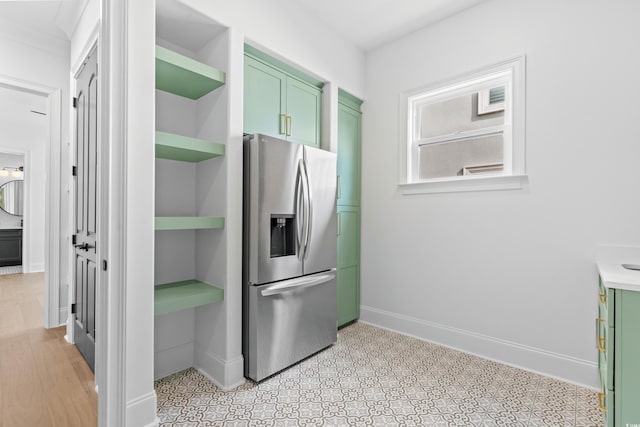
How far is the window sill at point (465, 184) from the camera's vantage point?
7.62 ft

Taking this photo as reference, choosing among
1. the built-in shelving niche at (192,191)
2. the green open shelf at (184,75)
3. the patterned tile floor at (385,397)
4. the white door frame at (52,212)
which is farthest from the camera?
the white door frame at (52,212)

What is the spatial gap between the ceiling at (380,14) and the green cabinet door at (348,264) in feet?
5.40

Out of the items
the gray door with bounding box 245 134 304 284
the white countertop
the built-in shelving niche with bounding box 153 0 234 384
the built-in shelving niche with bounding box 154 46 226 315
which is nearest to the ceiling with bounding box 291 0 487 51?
the built-in shelving niche with bounding box 153 0 234 384

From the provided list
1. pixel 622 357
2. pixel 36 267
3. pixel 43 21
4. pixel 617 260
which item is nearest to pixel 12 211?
pixel 36 267

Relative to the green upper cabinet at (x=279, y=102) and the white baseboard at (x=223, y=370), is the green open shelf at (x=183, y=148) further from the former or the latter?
the white baseboard at (x=223, y=370)

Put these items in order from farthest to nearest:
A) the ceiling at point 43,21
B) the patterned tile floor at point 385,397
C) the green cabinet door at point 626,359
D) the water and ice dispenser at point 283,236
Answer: the ceiling at point 43,21 → the water and ice dispenser at point 283,236 → the patterned tile floor at point 385,397 → the green cabinet door at point 626,359

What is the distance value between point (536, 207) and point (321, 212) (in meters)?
1.56

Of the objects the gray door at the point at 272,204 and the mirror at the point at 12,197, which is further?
the mirror at the point at 12,197

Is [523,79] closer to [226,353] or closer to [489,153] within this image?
[489,153]

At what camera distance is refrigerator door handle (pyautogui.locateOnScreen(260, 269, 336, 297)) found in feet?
6.78

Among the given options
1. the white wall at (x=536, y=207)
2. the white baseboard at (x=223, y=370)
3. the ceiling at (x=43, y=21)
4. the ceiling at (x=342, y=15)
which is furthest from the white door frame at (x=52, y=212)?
the white wall at (x=536, y=207)

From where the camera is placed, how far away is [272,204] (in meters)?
2.09

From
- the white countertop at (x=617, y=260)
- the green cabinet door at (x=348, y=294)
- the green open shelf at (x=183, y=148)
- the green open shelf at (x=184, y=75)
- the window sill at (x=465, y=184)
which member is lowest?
the green cabinet door at (x=348, y=294)

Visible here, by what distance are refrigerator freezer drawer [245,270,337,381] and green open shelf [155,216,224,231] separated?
0.49 metres
